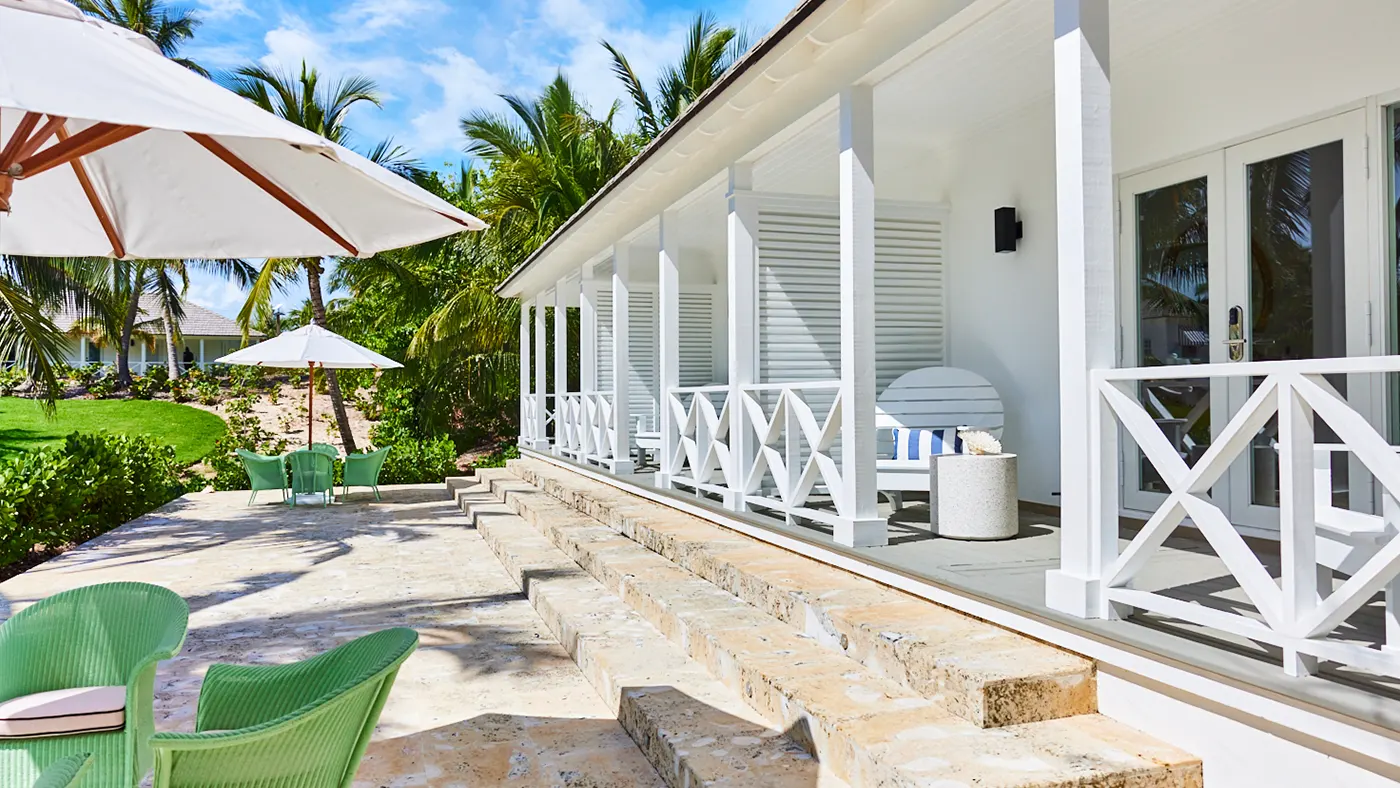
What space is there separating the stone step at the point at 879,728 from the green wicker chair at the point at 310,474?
9.15m

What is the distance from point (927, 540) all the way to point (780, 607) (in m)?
1.03

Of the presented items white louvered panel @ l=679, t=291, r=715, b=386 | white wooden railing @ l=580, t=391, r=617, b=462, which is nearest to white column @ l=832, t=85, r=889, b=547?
white wooden railing @ l=580, t=391, r=617, b=462

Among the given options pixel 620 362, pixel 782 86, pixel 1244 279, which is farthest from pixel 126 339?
pixel 1244 279

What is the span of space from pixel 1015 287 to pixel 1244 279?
186 cm

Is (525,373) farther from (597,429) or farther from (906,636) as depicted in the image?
(906,636)

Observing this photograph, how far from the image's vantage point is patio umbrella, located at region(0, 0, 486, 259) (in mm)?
2262

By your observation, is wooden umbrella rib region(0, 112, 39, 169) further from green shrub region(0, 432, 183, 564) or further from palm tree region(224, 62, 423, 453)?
palm tree region(224, 62, 423, 453)

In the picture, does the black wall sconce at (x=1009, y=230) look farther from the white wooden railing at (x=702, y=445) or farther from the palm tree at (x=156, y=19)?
the palm tree at (x=156, y=19)

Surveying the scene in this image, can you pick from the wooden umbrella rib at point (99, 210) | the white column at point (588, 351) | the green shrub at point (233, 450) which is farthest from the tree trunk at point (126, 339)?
the wooden umbrella rib at point (99, 210)

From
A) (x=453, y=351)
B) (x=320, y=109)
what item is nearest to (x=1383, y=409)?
(x=453, y=351)

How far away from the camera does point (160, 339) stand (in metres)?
41.4

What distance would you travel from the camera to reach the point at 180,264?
2880 centimetres

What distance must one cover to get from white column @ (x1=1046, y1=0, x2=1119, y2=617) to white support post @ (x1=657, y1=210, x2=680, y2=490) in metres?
4.50

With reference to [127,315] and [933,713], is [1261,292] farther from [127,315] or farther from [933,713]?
[127,315]
